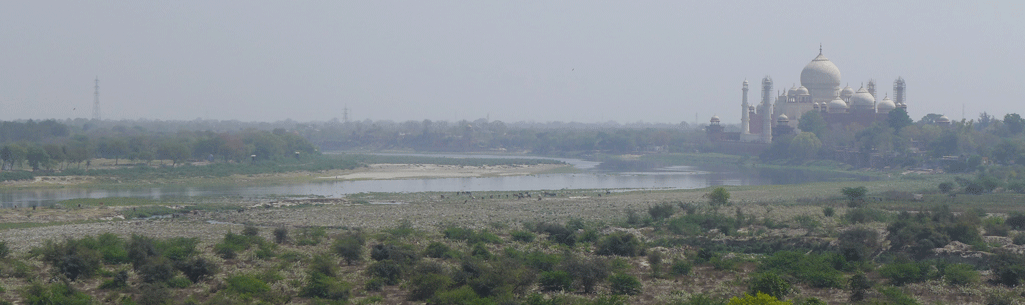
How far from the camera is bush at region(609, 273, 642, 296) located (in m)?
17.5

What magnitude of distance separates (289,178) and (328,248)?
3735 centimetres

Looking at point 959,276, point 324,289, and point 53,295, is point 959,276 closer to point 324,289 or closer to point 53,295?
point 324,289

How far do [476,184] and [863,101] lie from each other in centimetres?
4290

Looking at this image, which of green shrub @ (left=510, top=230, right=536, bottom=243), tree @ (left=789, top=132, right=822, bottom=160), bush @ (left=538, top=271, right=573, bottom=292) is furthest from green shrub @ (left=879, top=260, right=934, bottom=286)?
tree @ (left=789, top=132, right=822, bottom=160)

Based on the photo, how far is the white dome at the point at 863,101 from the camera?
3219 inches

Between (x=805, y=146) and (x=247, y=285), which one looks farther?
(x=805, y=146)

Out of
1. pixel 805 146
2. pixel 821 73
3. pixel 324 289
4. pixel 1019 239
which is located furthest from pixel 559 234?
pixel 821 73

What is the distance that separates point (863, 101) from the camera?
8194 cm

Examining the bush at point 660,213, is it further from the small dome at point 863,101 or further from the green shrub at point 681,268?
the small dome at point 863,101

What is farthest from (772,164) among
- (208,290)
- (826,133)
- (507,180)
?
(208,290)

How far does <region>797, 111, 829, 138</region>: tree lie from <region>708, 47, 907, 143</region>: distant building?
1.09m

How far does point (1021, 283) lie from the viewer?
17594 mm

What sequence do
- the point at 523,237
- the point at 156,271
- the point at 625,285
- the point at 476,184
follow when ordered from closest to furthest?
the point at 625,285 < the point at 156,271 < the point at 523,237 < the point at 476,184

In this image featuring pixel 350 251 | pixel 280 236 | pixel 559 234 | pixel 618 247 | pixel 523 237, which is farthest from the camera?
pixel 523 237
